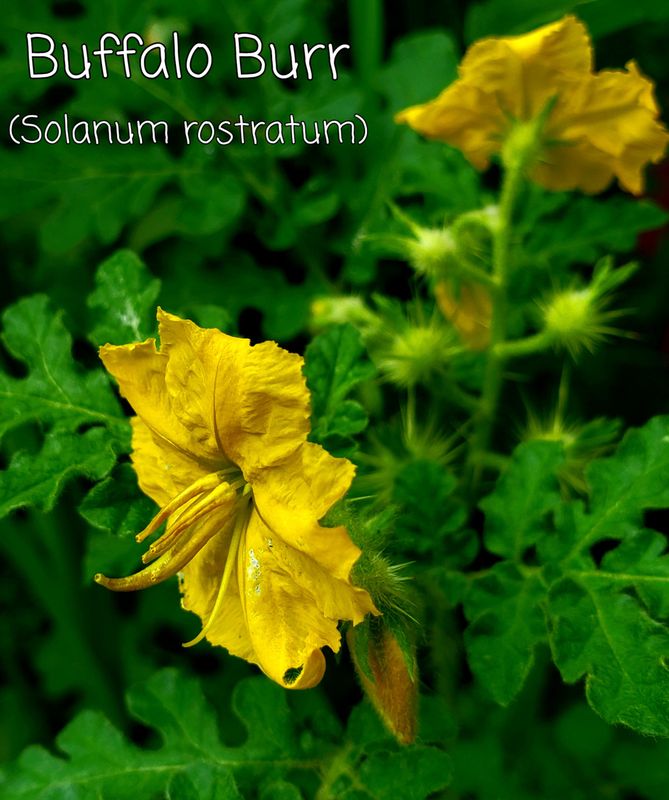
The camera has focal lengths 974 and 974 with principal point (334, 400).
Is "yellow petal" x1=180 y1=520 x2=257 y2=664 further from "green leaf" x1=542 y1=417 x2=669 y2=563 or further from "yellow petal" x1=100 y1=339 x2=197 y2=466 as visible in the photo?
"green leaf" x1=542 y1=417 x2=669 y2=563

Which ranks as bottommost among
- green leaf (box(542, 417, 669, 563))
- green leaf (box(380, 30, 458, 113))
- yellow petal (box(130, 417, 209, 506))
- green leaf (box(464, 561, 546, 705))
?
green leaf (box(464, 561, 546, 705))

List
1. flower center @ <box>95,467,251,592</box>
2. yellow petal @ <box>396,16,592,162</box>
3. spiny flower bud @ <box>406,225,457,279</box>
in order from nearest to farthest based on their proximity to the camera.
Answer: flower center @ <box>95,467,251,592</box>
yellow petal @ <box>396,16,592,162</box>
spiny flower bud @ <box>406,225,457,279</box>

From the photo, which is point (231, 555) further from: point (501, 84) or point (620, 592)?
point (501, 84)

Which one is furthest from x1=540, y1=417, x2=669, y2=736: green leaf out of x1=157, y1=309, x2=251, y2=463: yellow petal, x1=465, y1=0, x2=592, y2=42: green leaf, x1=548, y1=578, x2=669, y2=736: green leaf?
x1=465, y1=0, x2=592, y2=42: green leaf

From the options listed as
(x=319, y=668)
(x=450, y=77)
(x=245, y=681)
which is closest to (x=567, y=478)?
(x=245, y=681)

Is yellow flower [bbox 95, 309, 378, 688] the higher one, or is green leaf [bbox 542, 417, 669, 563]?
yellow flower [bbox 95, 309, 378, 688]

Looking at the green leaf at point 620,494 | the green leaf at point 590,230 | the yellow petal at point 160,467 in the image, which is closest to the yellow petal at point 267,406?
the yellow petal at point 160,467

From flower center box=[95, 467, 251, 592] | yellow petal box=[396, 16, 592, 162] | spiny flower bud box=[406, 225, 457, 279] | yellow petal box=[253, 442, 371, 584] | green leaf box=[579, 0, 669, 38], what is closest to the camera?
yellow petal box=[253, 442, 371, 584]
